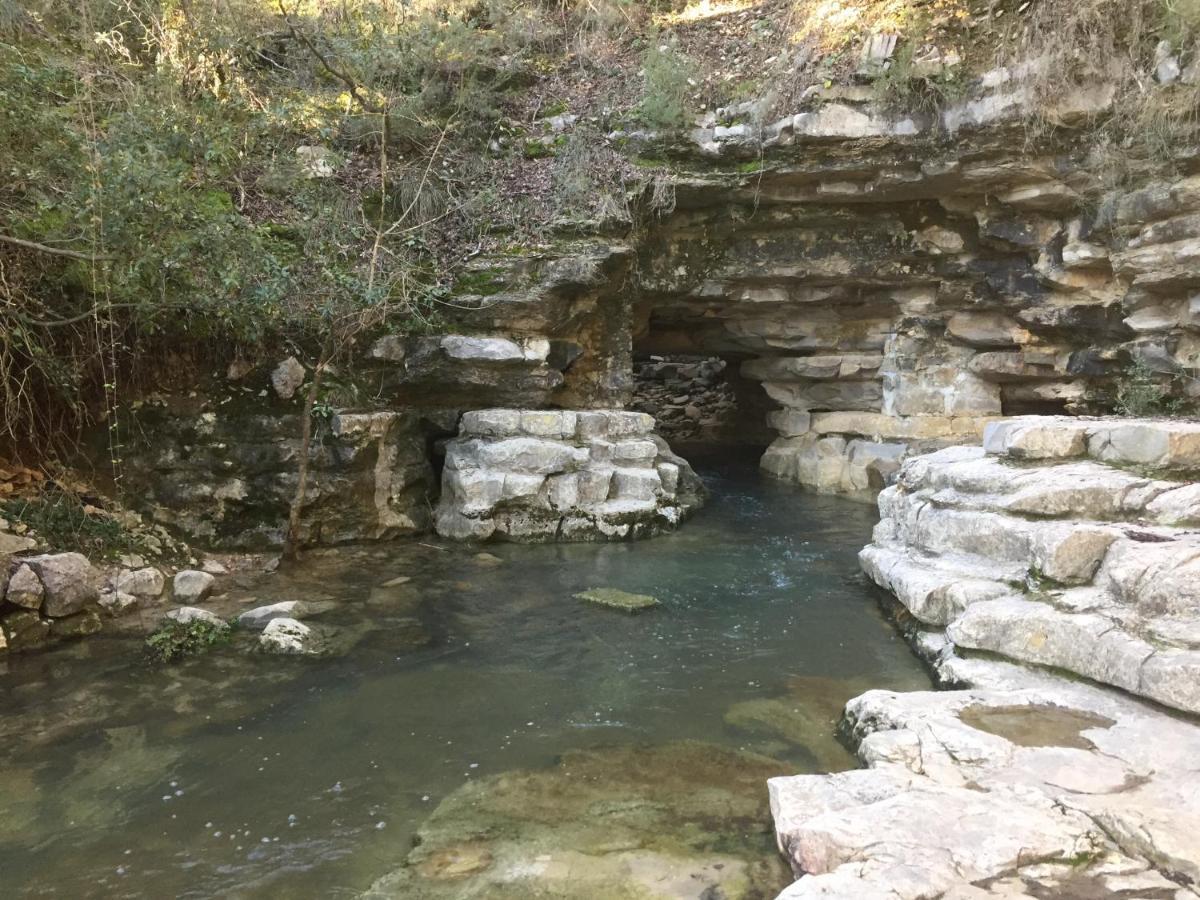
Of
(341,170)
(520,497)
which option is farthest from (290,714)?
(341,170)

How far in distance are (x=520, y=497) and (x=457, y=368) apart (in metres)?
1.56

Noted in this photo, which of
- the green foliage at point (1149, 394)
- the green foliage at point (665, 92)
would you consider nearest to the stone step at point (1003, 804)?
the green foliage at point (1149, 394)

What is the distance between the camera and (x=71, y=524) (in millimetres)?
5723

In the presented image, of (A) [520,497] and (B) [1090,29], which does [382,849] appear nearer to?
(A) [520,497]

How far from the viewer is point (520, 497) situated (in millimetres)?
7965

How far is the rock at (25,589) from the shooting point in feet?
16.1

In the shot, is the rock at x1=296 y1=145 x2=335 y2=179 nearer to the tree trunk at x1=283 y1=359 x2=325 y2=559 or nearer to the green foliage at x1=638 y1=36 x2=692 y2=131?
the tree trunk at x1=283 y1=359 x2=325 y2=559

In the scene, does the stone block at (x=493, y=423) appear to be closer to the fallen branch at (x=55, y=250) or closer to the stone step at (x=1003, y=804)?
the fallen branch at (x=55, y=250)

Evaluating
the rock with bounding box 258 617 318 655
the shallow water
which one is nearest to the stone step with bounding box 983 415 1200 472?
the shallow water

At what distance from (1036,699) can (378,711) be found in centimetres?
334

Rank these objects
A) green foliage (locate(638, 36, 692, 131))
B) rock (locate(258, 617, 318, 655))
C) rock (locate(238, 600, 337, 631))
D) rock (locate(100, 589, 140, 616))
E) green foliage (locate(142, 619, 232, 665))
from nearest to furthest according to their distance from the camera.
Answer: green foliage (locate(142, 619, 232, 665)), rock (locate(258, 617, 318, 655)), rock (locate(238, 600, 337, 631)), rock (locate(100, 589, 140, 616)), green foliage (locate(638, 36, 692, 131))

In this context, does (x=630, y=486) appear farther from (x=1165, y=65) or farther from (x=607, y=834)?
(x=1165, y=65)

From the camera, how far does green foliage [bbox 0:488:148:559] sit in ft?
18.1

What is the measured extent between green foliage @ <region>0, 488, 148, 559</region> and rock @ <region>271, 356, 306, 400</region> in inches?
72.9
